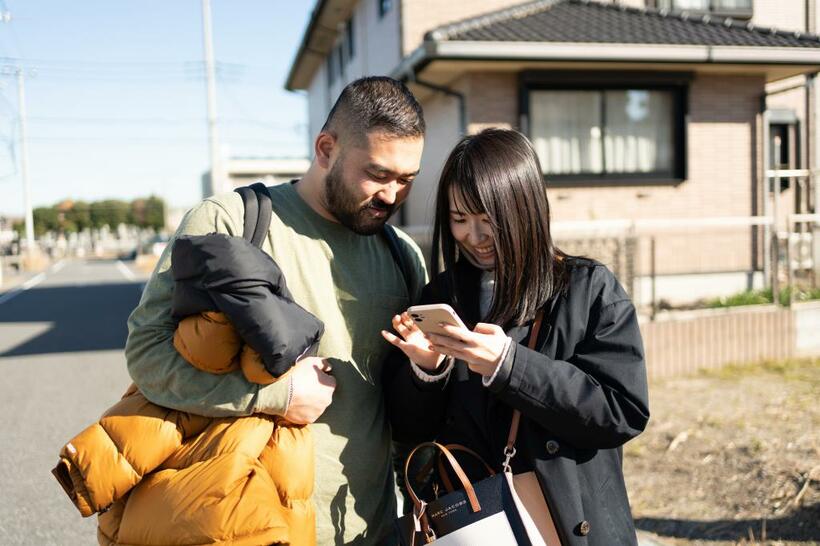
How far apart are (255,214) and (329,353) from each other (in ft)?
1.44

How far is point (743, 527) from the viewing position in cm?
379

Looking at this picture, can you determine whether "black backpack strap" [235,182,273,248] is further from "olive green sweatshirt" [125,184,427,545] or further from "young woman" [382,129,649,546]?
"young woman" [382,129,649,546]

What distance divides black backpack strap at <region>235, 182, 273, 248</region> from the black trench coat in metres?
0.55

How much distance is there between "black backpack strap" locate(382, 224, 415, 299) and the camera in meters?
2.28

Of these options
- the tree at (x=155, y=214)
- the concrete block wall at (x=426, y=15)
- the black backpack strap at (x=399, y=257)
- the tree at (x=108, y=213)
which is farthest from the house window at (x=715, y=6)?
the tree at (x=108, y=213)

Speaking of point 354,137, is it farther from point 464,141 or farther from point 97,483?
point 97,483

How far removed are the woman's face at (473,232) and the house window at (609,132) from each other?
8.66 meters

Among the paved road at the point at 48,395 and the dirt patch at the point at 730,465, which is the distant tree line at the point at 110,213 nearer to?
the paved road at the point at 48,395

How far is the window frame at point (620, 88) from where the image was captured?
396 inches

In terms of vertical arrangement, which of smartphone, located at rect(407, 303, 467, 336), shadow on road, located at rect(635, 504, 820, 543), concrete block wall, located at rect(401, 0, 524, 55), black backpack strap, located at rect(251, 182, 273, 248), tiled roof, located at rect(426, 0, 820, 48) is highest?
concrete block wall, located at rect(401, 0, 524, 55)

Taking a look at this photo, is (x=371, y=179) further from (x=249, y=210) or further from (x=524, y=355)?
(x=524, y=355)

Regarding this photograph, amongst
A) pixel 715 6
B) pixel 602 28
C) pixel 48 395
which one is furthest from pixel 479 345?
pixel 715 6

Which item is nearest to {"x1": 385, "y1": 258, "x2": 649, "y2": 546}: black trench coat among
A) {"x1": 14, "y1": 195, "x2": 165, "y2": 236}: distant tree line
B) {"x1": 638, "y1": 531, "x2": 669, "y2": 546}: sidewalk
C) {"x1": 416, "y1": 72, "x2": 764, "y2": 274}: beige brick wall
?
{"x1": 638, "y1": 531, "x2": 669, "y2": 546}: sidewalk

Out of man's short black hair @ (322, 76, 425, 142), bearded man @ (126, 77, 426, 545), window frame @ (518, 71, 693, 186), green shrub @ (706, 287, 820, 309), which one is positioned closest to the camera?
bearded man @ (126, 77, 426, 545)
